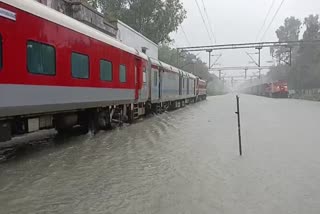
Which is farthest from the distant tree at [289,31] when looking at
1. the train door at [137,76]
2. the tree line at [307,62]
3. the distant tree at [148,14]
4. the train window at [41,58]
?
the train window at [41,58]

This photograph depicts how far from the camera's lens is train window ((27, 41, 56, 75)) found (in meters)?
9.82

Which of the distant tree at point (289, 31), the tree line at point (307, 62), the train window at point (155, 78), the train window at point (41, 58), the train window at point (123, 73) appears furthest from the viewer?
the distant tree at point (289, 31)

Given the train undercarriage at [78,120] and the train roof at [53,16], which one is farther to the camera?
the train undercarriage at [78,120]

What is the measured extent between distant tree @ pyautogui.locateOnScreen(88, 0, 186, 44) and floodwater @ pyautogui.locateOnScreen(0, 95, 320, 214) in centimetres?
4252

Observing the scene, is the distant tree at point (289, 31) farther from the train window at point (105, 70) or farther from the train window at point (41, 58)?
the train window at point (41, 58)

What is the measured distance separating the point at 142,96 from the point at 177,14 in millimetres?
36970

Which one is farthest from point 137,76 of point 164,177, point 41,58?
point 164,177

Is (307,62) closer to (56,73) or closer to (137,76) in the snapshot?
(137,76)

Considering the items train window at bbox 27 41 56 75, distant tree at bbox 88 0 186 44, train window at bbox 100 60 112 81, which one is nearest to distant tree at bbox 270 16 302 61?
distant tree at bbox 88 0 186 44

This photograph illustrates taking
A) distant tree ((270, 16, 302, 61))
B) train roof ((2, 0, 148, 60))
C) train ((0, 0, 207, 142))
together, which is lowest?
train ((0, 0, 207, 142))

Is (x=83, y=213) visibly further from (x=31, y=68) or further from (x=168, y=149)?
(x=168, y=149)

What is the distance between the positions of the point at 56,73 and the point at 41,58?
0.84 metres

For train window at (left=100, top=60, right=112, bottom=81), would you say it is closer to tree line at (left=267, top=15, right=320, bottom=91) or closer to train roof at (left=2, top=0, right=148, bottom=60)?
train roof at (left=2, top=0, right=148, bottom=60)

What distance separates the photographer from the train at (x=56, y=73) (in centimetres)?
910
